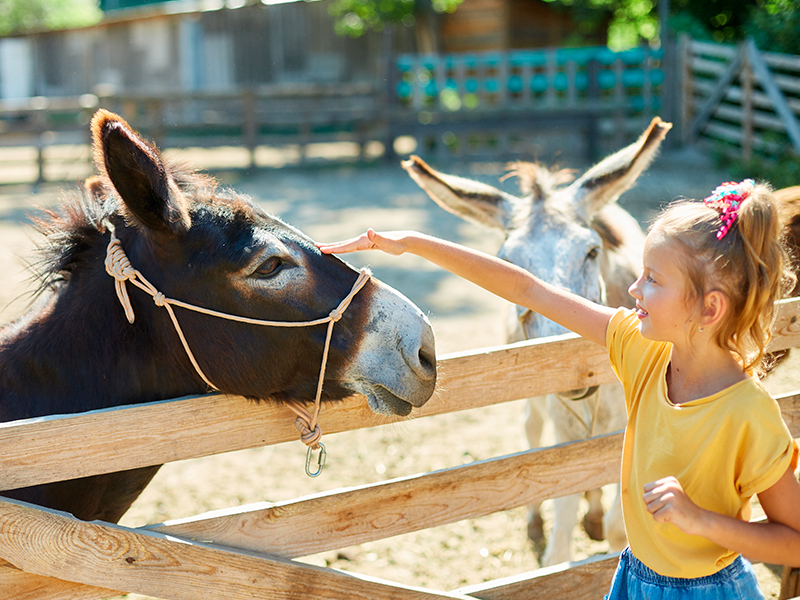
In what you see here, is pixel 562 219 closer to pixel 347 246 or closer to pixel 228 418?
pixel 347 246

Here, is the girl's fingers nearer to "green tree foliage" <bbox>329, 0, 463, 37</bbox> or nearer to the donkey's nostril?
the donkey's nostril

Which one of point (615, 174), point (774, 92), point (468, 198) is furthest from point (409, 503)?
point (774, 92)

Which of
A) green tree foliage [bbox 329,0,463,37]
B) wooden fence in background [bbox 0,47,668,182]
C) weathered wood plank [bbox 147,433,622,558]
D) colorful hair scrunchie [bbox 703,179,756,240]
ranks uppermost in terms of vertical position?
green tree foliage [bbox 329,0,463,37]

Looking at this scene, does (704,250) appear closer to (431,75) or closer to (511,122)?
(511,122)

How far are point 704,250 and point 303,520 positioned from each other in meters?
1.36

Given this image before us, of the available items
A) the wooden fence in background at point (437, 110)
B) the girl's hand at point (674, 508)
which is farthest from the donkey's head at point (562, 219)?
the wooden fence in background at point (437, 110)

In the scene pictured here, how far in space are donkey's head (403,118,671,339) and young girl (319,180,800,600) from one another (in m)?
1.16

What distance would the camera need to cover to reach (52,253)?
2162 millimetres

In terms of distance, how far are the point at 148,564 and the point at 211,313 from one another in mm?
700

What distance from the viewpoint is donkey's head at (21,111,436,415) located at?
6.30 feet

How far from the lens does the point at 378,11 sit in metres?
20.3

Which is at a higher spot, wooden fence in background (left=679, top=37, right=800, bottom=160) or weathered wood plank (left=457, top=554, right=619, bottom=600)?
wooden fence in background (left=679, top=37, right=800, bottom=160)

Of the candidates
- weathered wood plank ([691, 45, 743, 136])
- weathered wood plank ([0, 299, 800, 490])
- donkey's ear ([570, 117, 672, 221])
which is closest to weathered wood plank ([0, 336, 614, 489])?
weathered wood plank ([0, 299, 800, 490])

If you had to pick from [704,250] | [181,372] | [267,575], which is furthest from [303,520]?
[704,250]
